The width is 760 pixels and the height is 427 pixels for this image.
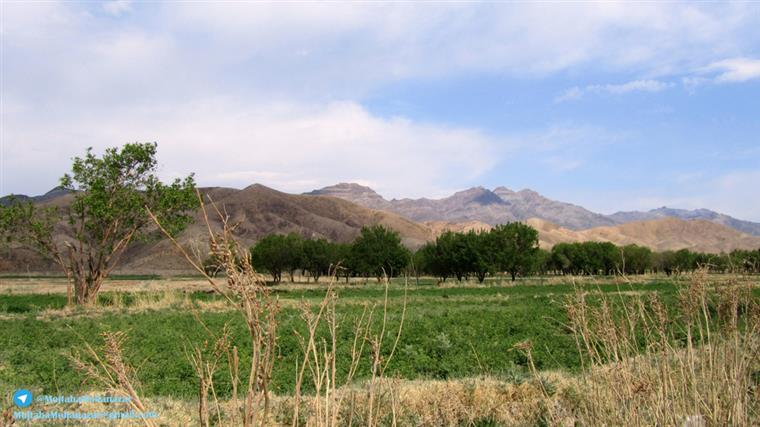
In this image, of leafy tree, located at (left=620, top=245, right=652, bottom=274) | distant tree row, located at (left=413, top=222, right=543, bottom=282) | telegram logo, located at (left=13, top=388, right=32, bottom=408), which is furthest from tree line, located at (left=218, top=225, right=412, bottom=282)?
leafy tree, located at (left=620, top=245, right=652, bottom=274)

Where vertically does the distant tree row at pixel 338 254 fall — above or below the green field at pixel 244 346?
above

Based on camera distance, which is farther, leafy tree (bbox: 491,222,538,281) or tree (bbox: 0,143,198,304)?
leafy tree (bbox: 491,222,538,281)

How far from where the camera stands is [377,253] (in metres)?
61.2

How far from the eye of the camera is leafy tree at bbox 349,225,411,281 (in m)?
61.2

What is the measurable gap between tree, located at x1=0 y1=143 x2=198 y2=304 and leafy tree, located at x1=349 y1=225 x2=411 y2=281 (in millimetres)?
37731

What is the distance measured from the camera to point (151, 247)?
117 metres

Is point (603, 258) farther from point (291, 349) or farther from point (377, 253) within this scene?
point (291, 349)

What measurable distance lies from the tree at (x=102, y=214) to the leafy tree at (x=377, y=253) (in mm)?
37731

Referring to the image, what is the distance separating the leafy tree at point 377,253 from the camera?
61.2 meters

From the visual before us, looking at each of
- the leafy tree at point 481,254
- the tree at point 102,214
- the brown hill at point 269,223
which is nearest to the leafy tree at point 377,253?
the leafy tree at point 481,254

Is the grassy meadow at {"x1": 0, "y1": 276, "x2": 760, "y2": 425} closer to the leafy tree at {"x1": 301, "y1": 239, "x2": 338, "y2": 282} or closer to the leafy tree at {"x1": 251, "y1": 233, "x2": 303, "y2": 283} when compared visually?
the leafy tree at {"x1": 251, "y1": 233, "x2": 303, "y2": 283}

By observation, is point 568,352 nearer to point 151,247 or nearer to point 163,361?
point 163,361

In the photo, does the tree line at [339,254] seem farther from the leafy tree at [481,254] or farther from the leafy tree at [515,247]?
the leafy tree at [515,247]

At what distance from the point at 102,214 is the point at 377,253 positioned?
40.7 metres
